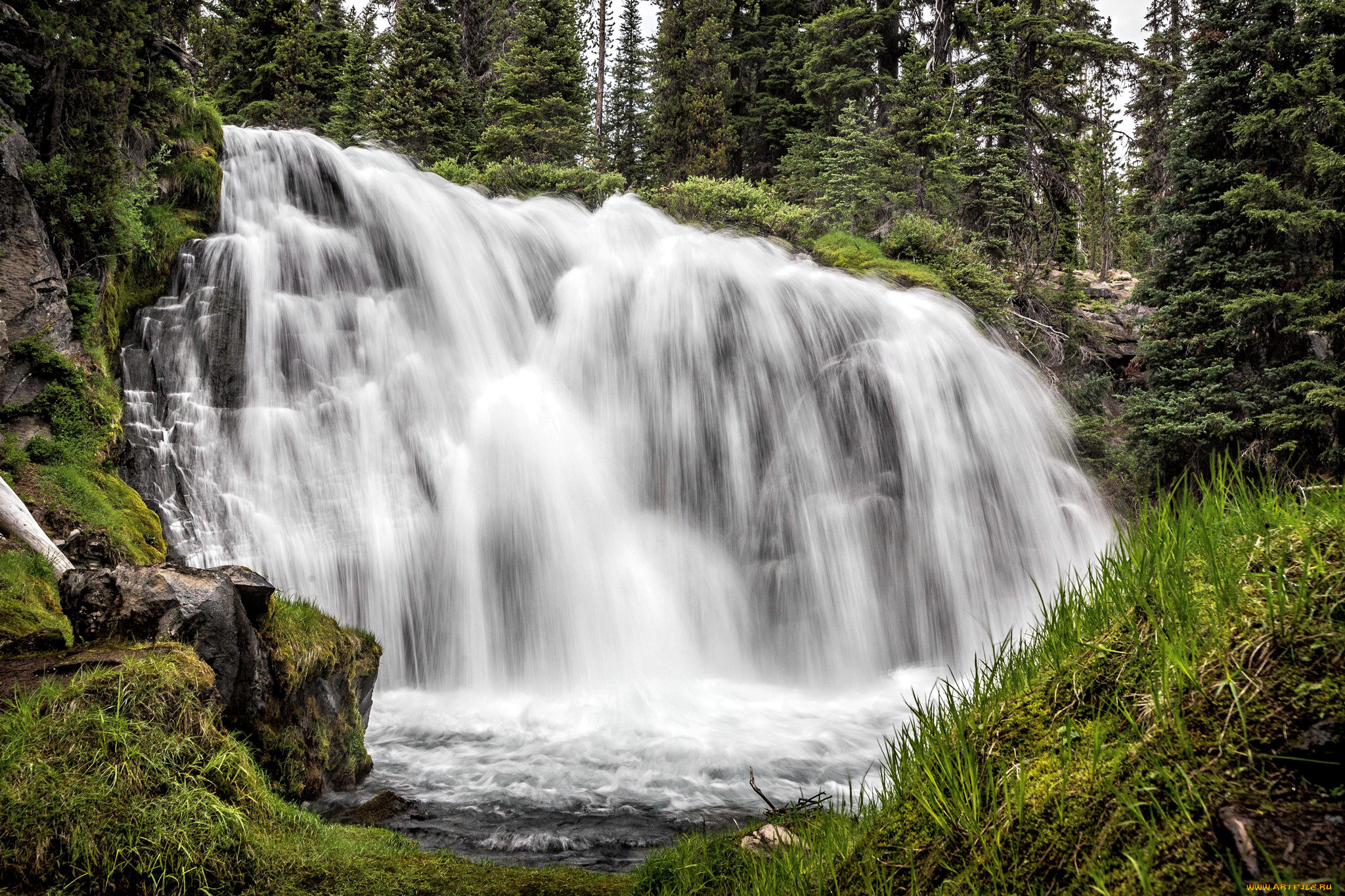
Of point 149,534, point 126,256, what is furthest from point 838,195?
point 149,534

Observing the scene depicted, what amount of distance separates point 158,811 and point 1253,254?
15785mm

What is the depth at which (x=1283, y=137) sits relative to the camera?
12.5 meters

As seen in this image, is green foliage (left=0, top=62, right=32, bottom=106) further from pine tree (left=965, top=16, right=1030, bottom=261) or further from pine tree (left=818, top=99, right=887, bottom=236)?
pine tree (left=965, top=16, right=1030, bottom=261)

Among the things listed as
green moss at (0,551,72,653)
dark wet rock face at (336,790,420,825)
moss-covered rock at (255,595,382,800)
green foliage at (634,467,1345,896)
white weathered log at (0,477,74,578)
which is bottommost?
dark wet rock face at (336,790,420,825)

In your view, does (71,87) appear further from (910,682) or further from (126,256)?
(910,682)

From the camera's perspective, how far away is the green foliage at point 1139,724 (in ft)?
4.36

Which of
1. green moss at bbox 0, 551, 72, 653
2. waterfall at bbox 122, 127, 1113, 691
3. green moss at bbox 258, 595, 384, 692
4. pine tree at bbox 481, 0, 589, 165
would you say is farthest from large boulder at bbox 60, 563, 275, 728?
pine tree at bbox 481, 0, 589, 165

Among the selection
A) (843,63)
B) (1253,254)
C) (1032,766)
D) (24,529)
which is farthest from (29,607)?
(843,63)

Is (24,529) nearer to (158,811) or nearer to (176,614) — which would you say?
(176,614)

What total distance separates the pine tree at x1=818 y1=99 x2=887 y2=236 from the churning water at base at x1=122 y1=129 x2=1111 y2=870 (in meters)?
5.78

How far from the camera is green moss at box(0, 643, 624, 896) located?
2787mm

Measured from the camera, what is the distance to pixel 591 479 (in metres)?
10.9

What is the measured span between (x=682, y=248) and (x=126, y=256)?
28.7 ft

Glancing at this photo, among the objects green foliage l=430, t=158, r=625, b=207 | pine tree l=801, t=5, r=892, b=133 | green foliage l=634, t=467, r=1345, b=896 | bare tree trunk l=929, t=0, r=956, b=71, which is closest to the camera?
green foliage l=634, t=467, r=1345, b=896
